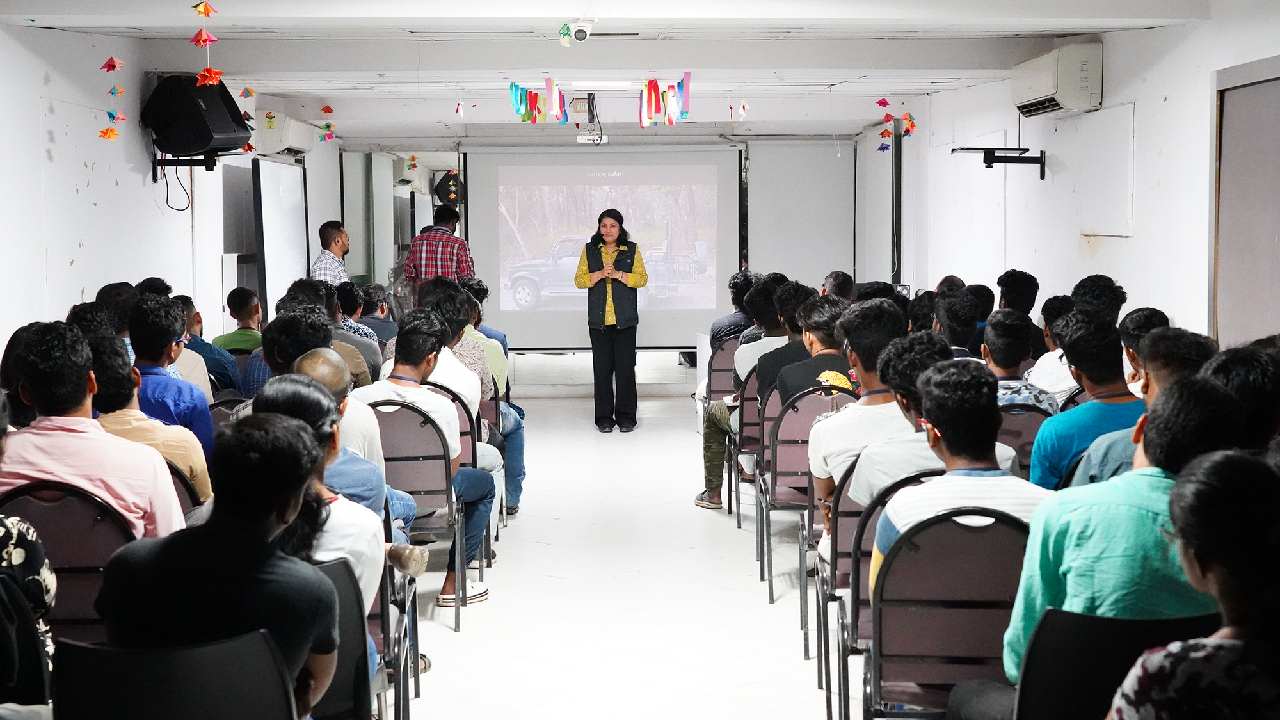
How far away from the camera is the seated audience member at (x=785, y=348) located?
5.25 metres

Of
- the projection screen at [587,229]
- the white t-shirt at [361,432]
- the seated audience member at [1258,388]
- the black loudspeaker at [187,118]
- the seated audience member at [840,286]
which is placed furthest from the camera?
the projection screen at [587,229]

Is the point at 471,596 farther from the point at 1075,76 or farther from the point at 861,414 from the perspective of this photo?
the point at 1075,76

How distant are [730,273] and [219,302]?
4458mm

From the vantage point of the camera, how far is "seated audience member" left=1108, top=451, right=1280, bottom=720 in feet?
4.69

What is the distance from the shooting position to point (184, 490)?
3.04 m

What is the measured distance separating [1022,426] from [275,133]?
7232 millimetres

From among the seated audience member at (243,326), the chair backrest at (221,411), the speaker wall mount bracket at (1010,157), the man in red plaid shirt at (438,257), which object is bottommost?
the chair backrest at (221,411)

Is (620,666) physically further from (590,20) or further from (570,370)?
(570,370)

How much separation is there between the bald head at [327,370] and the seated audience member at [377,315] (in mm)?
3828

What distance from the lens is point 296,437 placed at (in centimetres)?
197

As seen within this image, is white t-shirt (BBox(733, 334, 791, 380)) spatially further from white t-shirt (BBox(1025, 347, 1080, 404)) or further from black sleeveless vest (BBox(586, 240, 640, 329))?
black sleeveless vest (BBox(586, 240, 640, 329))

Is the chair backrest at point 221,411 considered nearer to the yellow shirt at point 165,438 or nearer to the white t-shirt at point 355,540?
the yellow shirt at point 165,438

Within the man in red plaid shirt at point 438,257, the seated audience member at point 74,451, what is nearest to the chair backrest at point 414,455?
the seated audience member at point 74,451

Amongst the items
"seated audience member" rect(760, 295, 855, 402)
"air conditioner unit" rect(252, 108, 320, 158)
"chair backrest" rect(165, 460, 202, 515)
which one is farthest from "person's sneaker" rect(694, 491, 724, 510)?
"air conditioner unit" rect(252, 108, 320, 158)
